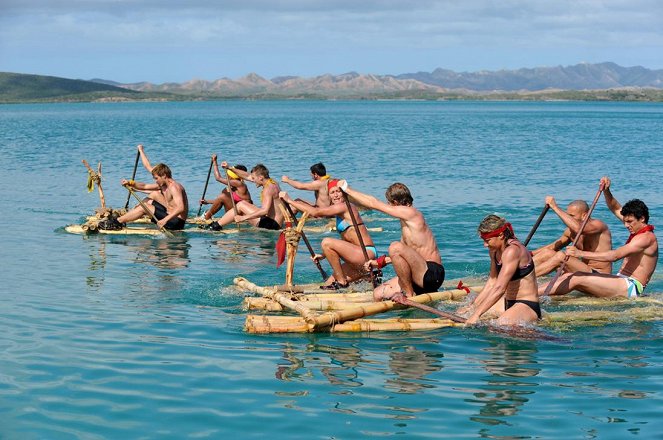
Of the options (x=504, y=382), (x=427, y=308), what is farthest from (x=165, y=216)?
(x=504, y=382)

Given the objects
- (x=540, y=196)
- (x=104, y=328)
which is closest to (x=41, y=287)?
(x=104, y=328)

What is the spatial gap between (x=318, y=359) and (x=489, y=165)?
110 feet

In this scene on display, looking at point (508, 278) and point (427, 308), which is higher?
point (508, 278)

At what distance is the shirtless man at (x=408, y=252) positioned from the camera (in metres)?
14.1

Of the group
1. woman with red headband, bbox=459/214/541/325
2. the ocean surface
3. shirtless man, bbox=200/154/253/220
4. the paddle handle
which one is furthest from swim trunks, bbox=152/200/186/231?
woman with red headband, bbox=459/214/541/325

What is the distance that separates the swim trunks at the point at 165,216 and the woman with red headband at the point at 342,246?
749 centimetres

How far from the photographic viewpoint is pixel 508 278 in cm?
1216

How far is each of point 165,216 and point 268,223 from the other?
2599 millimetres

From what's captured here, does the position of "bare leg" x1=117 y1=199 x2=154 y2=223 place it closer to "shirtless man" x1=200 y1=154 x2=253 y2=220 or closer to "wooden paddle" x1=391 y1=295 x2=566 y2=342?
"shirtless man" x1=200 y1=154 x2=253 y2=220

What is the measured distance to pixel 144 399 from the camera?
10.4 m

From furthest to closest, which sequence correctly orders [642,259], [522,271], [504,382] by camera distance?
[642,259]
[522,271]
[504,382]

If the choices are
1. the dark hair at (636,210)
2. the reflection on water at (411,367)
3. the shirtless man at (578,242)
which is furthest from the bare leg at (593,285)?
the reflection on water at (411,367)

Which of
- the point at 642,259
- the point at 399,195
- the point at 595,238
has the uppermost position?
the point at 399,195

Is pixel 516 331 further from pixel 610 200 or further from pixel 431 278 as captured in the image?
pixel 610 200
